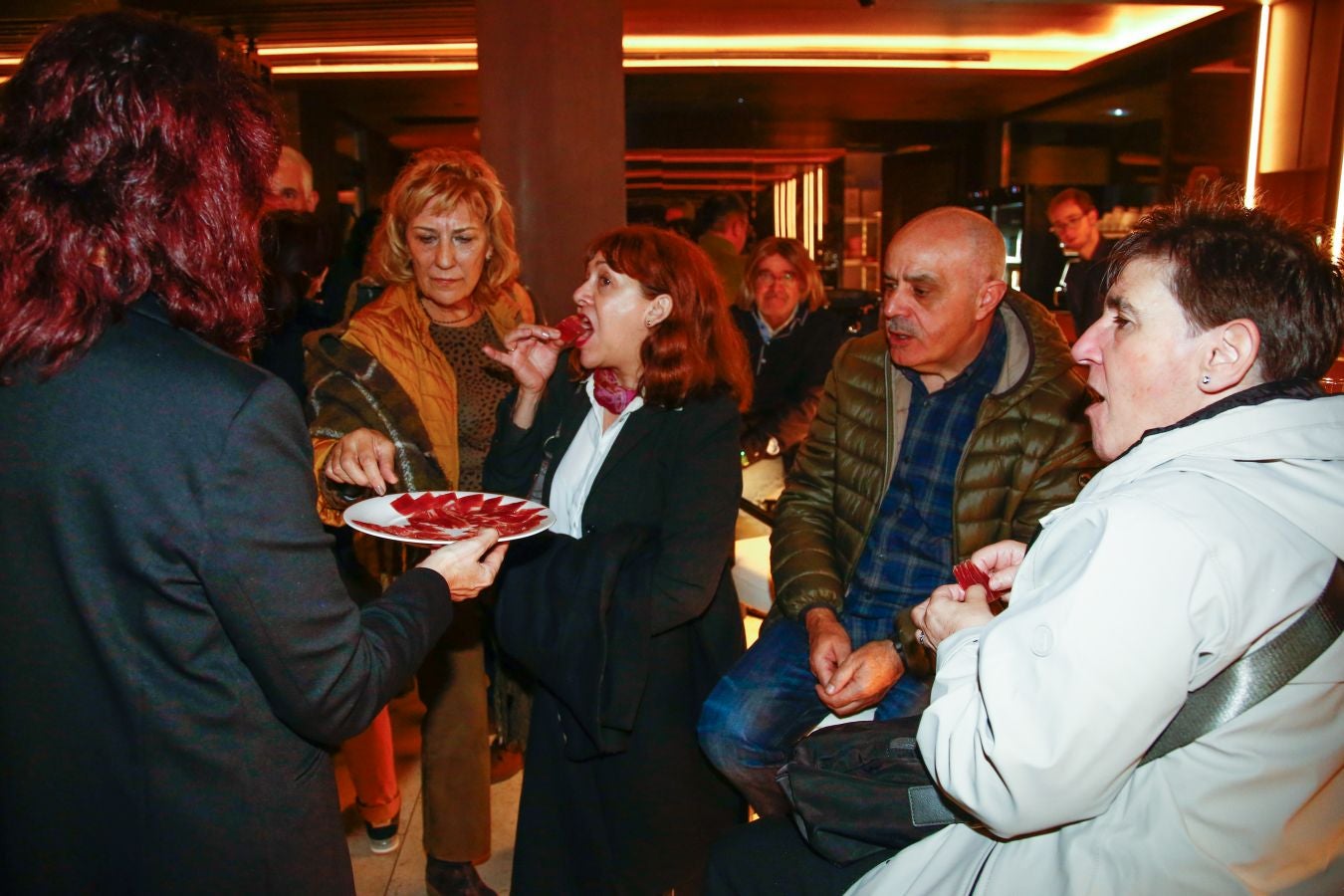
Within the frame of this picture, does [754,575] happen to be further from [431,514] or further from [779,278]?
[779,278]

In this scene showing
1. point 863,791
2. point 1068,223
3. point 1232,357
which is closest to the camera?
point 1232,357

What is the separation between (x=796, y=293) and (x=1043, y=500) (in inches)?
108

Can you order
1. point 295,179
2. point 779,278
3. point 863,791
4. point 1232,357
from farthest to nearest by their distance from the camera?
point 779,278 < point 295,179 < point 863,791 < point 1232,357

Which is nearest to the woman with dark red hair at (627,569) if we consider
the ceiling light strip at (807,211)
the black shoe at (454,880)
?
the black shoe at (454,880)

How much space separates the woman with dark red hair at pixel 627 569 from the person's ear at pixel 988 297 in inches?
24.5

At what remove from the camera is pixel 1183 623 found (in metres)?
1.08

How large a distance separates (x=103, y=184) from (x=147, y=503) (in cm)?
38

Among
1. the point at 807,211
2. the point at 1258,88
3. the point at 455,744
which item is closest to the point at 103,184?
the point at 455,744

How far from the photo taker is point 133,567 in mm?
1120

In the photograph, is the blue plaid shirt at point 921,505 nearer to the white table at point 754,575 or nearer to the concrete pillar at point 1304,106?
the white table at point 754,575

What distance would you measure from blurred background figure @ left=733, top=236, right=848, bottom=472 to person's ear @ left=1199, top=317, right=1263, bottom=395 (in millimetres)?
3126

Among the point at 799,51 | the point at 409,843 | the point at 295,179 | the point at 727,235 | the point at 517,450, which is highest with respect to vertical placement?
the point at 799,51

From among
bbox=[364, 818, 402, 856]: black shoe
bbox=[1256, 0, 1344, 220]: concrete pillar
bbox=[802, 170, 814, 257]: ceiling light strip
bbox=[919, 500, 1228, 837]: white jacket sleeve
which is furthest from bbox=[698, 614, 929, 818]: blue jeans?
bbox=[802, 170, 814, 257]: ceiling light strip

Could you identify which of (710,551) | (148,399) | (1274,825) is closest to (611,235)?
(710,551)
